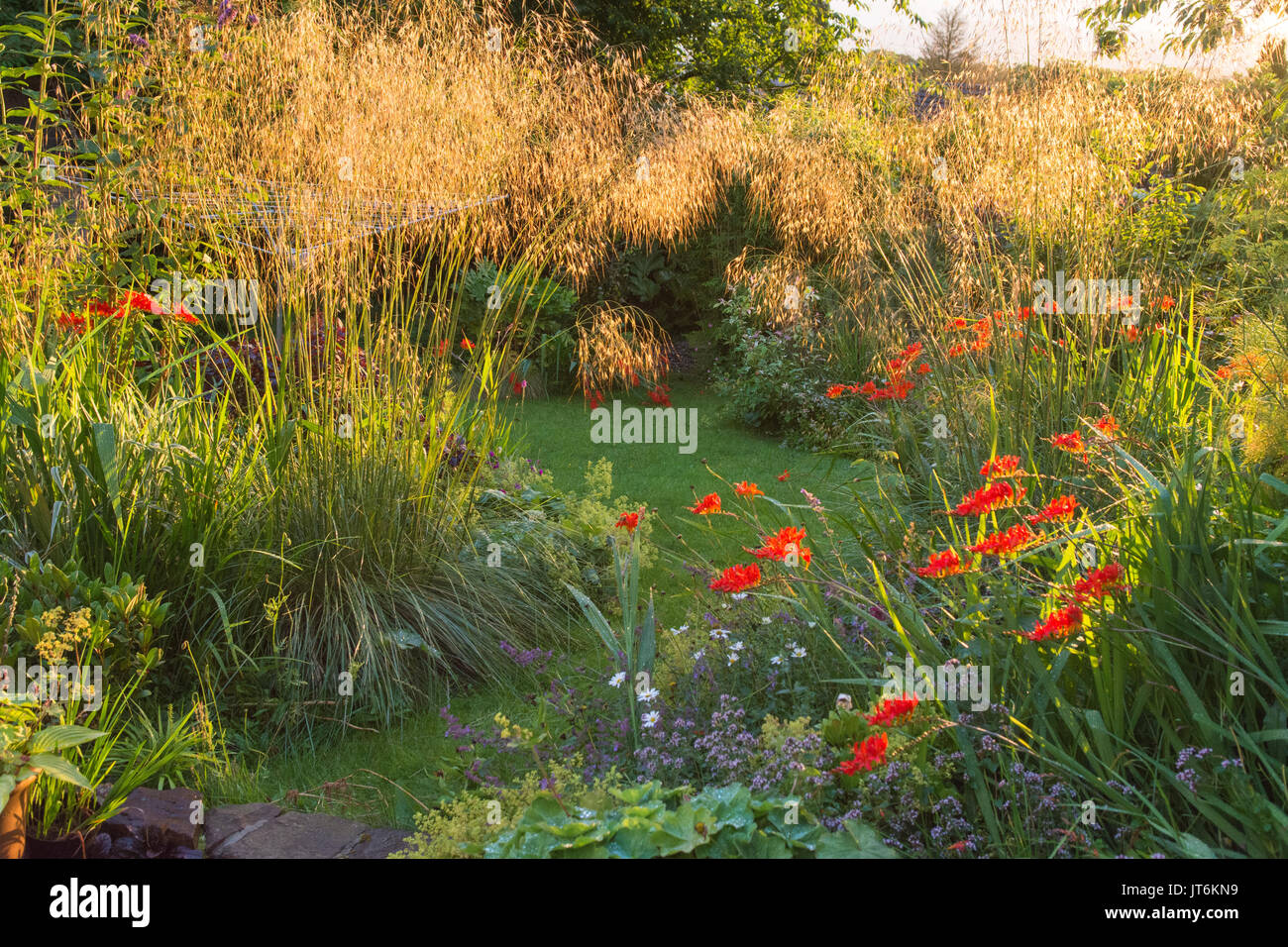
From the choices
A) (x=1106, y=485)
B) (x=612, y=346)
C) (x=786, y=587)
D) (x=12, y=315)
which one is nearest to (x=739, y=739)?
(x=786, y=587)

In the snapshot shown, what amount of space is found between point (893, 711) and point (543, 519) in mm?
2582

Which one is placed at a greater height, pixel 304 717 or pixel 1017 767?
pixel 1017 767

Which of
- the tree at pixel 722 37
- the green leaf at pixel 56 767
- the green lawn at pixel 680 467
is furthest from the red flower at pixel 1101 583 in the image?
the tree at pixel 722 37

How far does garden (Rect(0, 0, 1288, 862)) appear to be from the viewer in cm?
192

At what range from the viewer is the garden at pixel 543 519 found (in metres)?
1.92

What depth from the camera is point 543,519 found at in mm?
4148

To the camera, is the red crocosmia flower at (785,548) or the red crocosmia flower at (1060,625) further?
the red crocosmia flower at (785,548)

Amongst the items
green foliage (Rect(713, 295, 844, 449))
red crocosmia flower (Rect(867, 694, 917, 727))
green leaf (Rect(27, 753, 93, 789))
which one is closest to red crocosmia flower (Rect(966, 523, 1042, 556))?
red crocosmia flower (Rect(867, 694, 917, 727))

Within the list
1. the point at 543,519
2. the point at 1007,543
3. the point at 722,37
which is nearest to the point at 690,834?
the point at 1007,543

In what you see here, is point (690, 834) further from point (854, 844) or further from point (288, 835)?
point (288, 835)

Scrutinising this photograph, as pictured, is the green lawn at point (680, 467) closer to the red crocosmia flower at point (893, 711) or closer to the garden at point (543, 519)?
the garden at point (543, 519)

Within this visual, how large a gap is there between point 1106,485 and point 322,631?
2.53 meters

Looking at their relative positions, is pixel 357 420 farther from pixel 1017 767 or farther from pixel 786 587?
pixel 1017 767

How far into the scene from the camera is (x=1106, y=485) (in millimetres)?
3070
